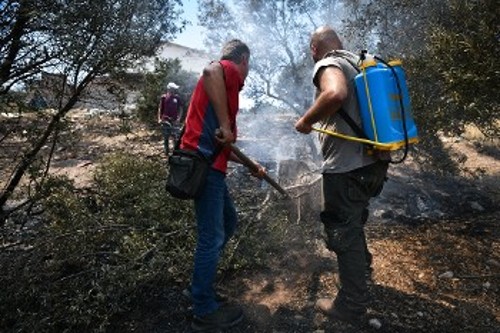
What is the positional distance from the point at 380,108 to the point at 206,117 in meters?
1.11

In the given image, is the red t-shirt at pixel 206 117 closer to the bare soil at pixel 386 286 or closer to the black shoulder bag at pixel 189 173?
the black shoulder bag at pixel 189 173

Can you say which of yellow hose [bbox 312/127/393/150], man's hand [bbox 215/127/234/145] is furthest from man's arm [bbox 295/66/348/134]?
man's hand [bbox 215/127/234/145]

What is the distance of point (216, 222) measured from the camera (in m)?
2.67

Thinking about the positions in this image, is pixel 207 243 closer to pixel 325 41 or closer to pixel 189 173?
pixel 189 173

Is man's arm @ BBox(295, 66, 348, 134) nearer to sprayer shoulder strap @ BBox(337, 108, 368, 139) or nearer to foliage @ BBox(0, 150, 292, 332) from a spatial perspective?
sprayer shoulder strap @ BBox(337, 108, 368, 139)

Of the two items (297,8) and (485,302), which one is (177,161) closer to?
(485,302)

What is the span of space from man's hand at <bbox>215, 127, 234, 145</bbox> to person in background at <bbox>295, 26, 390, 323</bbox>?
0.48 meters

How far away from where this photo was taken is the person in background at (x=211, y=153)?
8.41ft

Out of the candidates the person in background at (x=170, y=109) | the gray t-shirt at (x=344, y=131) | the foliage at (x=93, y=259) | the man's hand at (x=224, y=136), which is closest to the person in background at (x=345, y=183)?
the gray t-shirt at (x=344, y=131)

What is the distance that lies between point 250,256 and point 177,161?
4.45 ft

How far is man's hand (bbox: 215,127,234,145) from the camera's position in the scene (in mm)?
2535

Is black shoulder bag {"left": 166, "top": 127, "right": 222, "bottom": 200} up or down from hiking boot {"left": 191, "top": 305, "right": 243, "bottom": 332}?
up

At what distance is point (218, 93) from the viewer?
2.50m

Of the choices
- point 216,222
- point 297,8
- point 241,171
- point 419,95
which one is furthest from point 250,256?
point 297,8
